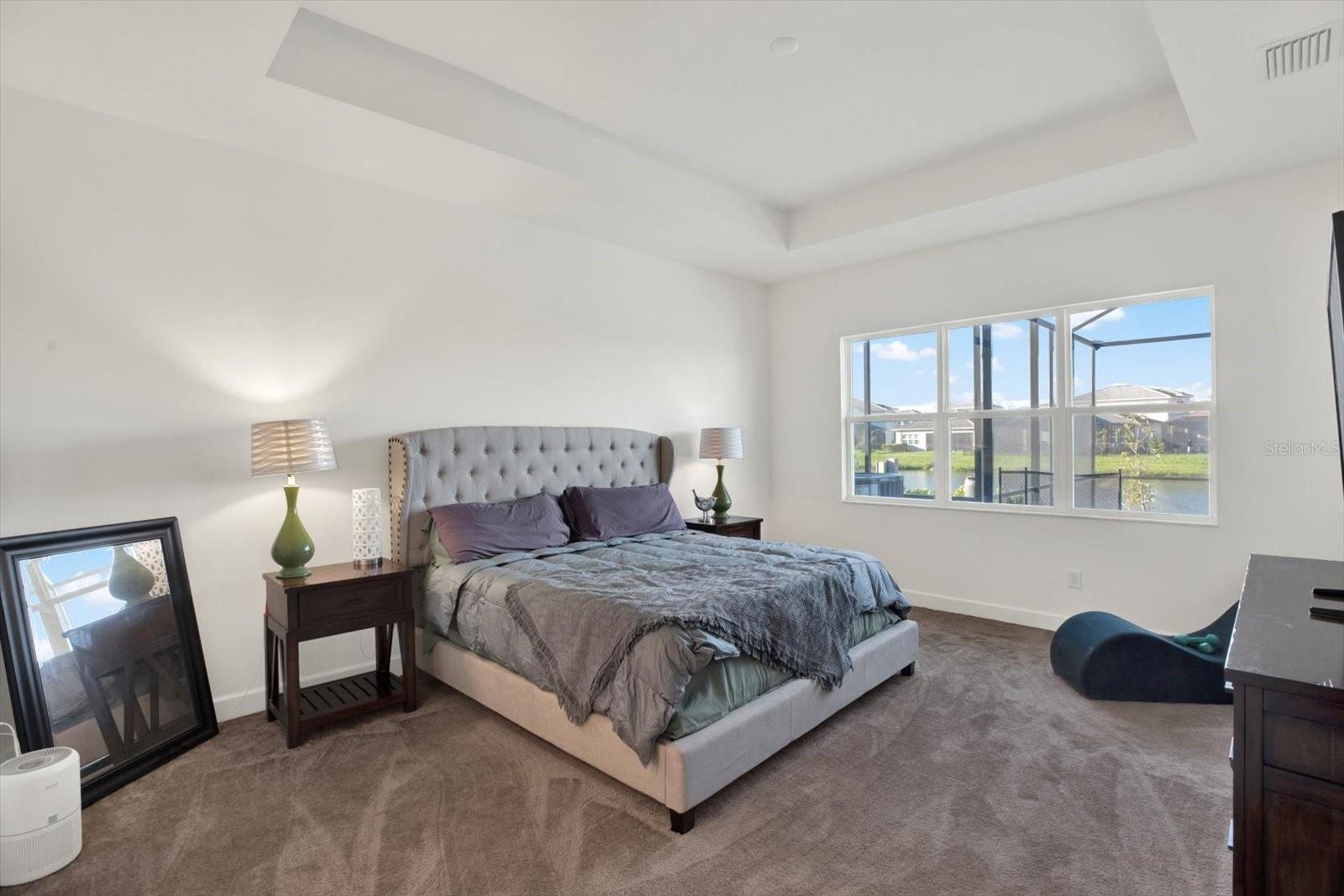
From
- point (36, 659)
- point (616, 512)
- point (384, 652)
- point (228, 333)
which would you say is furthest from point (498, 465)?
point (36, 659)

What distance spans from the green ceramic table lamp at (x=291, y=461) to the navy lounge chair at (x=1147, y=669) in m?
3.70

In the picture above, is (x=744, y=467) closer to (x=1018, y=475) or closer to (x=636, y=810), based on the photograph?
(x=1018, y=475)

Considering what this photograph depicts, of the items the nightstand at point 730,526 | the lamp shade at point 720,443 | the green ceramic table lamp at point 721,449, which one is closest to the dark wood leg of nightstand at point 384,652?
the nightstand at point 730,526

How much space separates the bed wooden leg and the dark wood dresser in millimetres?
1392

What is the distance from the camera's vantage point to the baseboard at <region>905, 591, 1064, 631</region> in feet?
14.1

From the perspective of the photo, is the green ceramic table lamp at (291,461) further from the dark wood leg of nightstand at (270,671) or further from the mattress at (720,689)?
the mattress at (720,689)

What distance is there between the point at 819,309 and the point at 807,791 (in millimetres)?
4063

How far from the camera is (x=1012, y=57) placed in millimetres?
2854

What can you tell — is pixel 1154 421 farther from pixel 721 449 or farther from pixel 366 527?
pixel 366 527

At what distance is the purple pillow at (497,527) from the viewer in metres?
3.31

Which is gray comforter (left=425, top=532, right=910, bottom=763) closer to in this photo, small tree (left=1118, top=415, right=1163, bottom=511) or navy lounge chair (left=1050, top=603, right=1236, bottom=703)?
navy lounge chair (left=1050, top=603, right=1236, bottom=703)

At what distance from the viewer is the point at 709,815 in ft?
7.19

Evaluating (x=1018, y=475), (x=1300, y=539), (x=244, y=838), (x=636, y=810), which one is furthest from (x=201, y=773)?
(x=1300, y=539)

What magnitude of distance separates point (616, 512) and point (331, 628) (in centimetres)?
169
